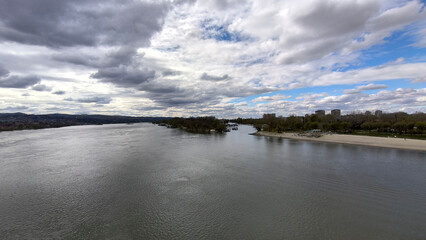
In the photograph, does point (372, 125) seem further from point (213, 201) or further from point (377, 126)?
point (213, 201)

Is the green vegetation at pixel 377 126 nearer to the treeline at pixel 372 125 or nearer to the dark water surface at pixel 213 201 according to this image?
the treeline at pixel 372 125

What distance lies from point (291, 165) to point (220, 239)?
49.2 ft

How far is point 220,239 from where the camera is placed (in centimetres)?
881

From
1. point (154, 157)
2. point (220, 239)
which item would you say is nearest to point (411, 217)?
point (220, 239)

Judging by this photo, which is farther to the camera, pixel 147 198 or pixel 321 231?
pixel 147 198

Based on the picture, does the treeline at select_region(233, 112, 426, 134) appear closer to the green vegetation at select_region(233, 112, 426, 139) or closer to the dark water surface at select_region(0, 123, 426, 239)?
the green vegetation at select_region(233, 112, 426, 139)

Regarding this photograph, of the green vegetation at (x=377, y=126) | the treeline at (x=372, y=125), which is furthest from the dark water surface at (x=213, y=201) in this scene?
the treeline at (x=372, y=125)

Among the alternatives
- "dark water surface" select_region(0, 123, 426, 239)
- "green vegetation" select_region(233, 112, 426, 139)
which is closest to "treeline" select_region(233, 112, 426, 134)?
"green vegetation" select_region(233, 112, 426, 139)

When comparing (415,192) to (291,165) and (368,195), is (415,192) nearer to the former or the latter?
(368,195)

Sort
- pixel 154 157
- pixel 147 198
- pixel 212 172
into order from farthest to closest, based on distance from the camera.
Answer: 1. pixel 154 157
2. pixel 212 172
3. pixel 147 198

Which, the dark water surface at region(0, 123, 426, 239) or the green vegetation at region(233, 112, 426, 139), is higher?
the green vegetation at region(233, 112, 426, 139)

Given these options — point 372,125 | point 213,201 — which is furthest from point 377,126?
point 213,201

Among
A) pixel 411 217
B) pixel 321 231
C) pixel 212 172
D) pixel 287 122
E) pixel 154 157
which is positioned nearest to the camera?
pixel 321 231

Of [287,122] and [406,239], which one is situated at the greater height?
[287,122]
